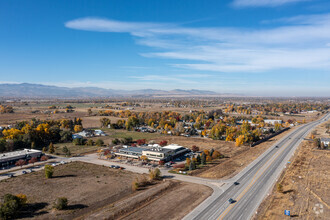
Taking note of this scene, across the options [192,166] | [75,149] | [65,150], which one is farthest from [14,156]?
[192,166]

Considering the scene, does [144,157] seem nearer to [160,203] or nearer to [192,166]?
[192,166]

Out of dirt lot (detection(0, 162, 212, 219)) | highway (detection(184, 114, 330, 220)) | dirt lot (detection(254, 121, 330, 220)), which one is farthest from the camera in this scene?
dirt lot (detection(0, 162, 212, 219))

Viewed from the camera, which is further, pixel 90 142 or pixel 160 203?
pixel 90 142

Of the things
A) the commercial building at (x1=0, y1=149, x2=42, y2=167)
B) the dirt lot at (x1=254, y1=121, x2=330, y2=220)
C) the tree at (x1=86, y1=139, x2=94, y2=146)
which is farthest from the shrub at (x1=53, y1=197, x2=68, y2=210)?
the tree at (x1=86, y1=139, x2=94, y2=146)

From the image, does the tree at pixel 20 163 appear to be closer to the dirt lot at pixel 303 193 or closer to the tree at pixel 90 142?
the tree at pixel 90 142

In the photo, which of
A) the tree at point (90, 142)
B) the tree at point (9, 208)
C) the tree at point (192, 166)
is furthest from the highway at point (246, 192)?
the tree at point (90, 142)

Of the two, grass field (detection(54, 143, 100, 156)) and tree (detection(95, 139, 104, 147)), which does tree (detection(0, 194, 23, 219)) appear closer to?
grass field (detection(54, 143, 100, 156))
